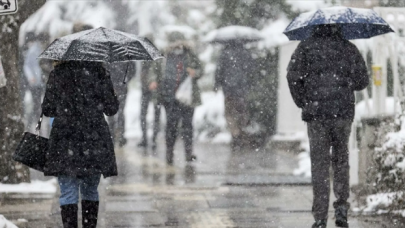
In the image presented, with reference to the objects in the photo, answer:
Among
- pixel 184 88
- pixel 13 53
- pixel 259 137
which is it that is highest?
pixel 13 53

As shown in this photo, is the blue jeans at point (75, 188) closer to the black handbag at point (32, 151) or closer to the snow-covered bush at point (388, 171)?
the black handbag at point (32, 151)

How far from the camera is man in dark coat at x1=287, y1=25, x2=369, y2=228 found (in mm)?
6832

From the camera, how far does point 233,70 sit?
543 inches

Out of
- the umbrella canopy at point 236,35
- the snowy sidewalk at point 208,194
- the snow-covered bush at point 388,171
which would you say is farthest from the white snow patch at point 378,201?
the umbrella canopy at point 236,35

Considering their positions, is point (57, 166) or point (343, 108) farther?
point (343, 108)

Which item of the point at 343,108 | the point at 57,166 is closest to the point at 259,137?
the point at 343,108

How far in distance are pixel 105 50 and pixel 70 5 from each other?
43.9 feet

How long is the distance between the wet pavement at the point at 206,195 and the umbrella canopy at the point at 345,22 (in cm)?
170

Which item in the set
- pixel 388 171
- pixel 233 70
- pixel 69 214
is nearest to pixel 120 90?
pixel 233 70

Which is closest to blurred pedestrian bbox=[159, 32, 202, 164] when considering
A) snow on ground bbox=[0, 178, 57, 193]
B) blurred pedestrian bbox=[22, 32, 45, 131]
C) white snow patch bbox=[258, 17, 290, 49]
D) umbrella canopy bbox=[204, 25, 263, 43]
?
umbrella canopy bbox=[204, 25, 263, 43]

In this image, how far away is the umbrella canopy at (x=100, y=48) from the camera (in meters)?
6.15

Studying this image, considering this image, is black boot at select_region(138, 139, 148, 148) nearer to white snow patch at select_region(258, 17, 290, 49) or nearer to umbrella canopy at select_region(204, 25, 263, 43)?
umbrella canopy at select_region(204, 25, 263, 43)

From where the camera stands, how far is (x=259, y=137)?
14.6 metres

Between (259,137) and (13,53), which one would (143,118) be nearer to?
(259,137)
